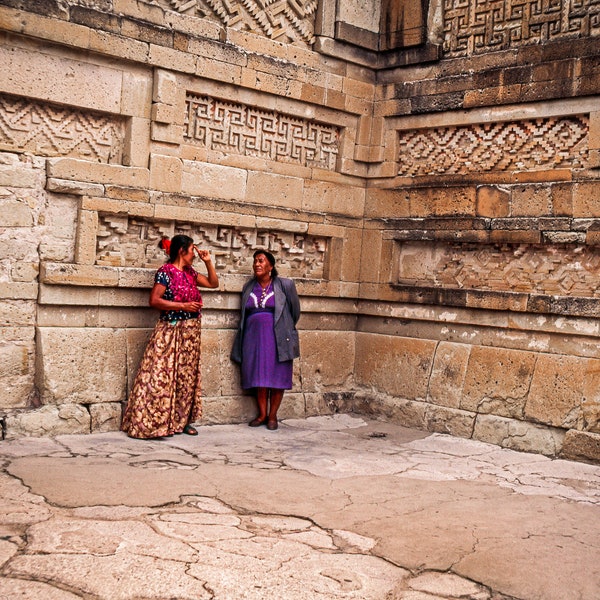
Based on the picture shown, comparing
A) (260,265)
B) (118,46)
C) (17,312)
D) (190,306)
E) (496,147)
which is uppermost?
(118,46)

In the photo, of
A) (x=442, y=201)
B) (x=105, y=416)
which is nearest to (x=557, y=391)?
(x=442, y=201)

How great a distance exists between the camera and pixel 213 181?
7398 mm

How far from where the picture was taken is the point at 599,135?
22.9 ft

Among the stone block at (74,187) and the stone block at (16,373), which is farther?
the stone block at (74,187)

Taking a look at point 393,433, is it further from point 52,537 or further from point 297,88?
point 52,537

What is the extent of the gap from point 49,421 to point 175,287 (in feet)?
4.80

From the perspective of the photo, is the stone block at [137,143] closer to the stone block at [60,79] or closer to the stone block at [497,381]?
the stone block at [60,79]

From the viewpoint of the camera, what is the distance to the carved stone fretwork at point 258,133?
738 cm

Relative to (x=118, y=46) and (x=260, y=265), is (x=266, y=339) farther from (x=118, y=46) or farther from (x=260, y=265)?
Result: (x=118, y=46)

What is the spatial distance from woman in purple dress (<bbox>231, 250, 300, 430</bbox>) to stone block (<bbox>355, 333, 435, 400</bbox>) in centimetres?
117

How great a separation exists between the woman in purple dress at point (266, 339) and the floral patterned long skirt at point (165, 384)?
64 cm

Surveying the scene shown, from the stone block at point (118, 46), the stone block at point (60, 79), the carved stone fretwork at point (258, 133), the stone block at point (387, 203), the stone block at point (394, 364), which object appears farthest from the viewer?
the stone block at point (387, 203)

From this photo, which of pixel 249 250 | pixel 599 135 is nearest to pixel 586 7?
pixel 599 135

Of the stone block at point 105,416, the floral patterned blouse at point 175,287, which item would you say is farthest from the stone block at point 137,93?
the stone block at point 105,416
